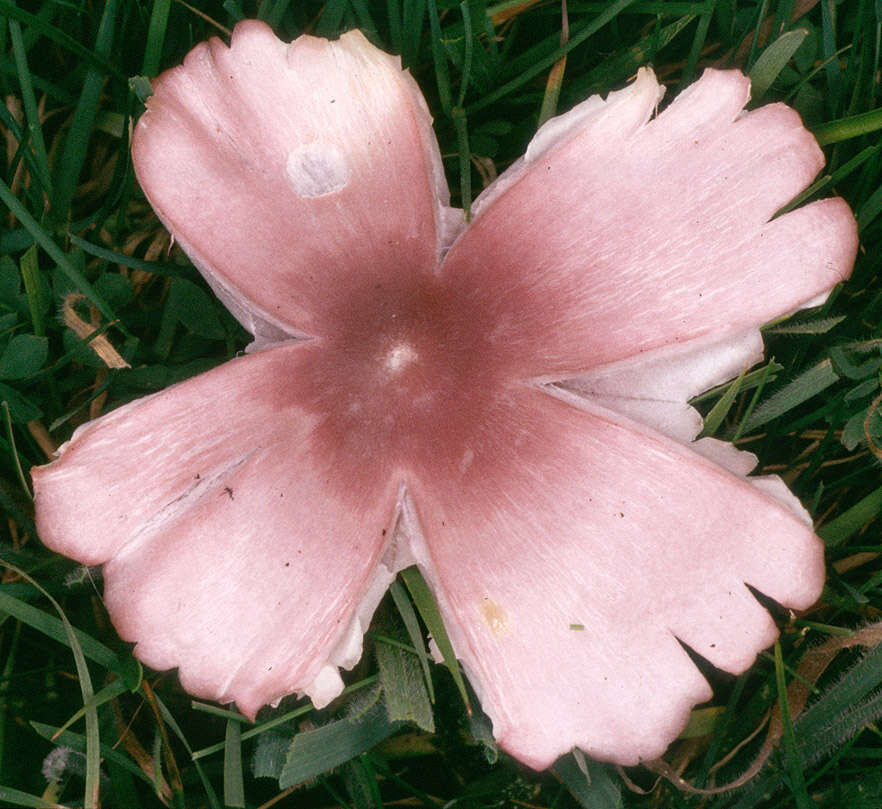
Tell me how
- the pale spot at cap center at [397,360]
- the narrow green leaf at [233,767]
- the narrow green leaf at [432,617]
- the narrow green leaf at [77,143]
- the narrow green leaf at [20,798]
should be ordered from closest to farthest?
1. the pale spot at cap center at [397,360]
2. the narrow green leaf at [432,617]
3. the narrow green leaf at [20,798]
4. the narrow green leaf at [233,767]
5. the narrow green leaf at [77,143]

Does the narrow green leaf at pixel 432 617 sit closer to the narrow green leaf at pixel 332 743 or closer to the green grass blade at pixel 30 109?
the narrow green leaf at pixel 332 743

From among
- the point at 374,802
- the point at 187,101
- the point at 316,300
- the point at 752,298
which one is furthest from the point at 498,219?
the point at 374,802

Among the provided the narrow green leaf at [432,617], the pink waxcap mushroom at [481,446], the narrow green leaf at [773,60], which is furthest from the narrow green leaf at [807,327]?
the narrow green leaf at [432,617]

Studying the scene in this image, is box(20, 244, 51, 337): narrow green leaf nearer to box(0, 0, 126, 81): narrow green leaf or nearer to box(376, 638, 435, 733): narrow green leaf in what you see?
box(0, 0, 126, 81): narrow green leaf

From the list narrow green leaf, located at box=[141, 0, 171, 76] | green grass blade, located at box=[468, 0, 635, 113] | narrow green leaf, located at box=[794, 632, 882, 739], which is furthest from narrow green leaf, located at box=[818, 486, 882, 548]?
narrow green leaf, located at box=[141, 0, 171, 76]

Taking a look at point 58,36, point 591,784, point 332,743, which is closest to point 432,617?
point 332,743

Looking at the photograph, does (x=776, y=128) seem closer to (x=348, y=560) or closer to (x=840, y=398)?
(x=840, y=398)

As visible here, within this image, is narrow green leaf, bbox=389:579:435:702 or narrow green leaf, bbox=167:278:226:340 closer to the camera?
narrow green leaf, bbox=389:579:435:702
